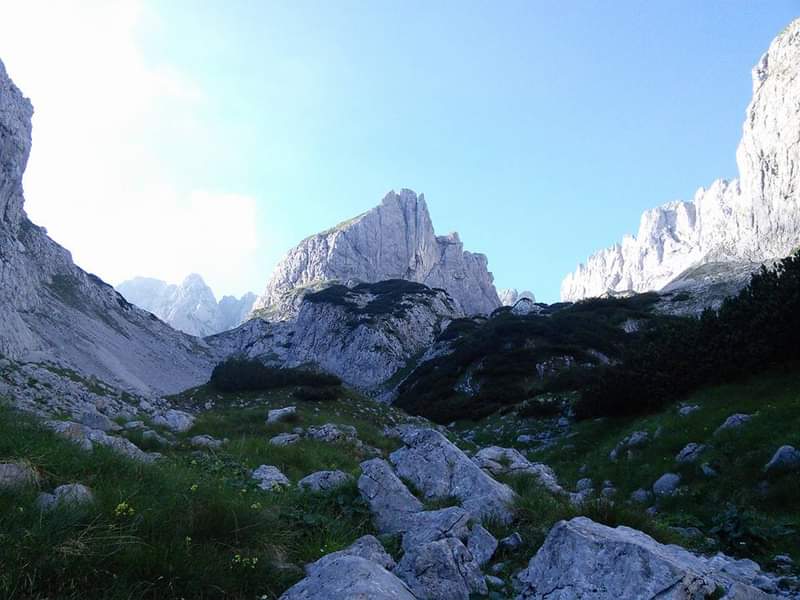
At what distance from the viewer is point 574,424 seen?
22859 mm

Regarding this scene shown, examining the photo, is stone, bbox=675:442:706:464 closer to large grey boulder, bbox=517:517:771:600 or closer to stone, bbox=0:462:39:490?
large grey boulder, bbox=517:517:771:600

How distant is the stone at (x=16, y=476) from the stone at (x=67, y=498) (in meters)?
0.25

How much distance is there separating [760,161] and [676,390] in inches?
7262

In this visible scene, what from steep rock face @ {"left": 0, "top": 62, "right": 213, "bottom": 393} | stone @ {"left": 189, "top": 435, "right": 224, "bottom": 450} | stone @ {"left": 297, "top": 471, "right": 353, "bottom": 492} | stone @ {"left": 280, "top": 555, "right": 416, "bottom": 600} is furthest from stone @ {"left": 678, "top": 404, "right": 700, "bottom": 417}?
steep rock face @ {"left": 0, "top": 62, "right": 213, "bottom": 393}

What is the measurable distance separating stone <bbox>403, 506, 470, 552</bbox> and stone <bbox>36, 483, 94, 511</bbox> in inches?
126

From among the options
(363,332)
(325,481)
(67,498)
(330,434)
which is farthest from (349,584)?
(363,332)

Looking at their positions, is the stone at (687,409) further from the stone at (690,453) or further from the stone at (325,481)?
the stone at (325,481)

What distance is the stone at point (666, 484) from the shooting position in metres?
11.0

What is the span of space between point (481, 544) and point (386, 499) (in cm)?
180

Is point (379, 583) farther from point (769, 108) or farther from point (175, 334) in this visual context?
point (769, 108)

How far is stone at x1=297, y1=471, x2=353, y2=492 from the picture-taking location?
7730mm

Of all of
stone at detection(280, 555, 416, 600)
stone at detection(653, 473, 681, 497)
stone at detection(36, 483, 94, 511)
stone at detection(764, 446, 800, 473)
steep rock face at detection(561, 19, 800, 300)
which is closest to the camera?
stone at detection(280, 555, 416, 600)

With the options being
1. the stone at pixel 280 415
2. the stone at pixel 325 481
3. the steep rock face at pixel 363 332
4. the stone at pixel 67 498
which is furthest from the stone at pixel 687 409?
the steep rock face at pixel 363 332

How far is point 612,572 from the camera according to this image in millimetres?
4422
